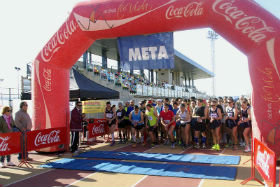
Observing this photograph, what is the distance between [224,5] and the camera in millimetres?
6578

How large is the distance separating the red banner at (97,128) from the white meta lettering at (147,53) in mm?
3432

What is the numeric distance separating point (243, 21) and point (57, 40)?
574 cm

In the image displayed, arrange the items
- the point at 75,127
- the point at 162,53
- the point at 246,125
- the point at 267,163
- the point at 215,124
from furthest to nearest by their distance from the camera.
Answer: the point at 215,124 → the point at 75,127 → the point at 246,125 → the point at 162,53 → the point at 267,163

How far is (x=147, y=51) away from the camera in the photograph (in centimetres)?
833

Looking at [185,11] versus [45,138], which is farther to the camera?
[45,138]

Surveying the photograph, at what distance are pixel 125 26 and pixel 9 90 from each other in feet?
38.3

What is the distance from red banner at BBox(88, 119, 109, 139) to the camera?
1016 cm

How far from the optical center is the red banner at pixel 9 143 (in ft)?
21.6

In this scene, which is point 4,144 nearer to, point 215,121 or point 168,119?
point 168,119

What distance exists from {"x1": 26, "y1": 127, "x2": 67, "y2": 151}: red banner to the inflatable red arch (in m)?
0.40

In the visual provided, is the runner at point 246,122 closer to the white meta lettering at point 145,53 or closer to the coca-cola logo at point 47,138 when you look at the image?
the white meta lettering at point 145,53

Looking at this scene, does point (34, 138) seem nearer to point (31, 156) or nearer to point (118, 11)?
point (31, 156)

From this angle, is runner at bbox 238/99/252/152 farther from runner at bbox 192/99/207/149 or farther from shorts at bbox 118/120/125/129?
shorts at bbox 118/120/125/129

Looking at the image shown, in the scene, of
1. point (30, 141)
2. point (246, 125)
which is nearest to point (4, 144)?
point (30, 141)
